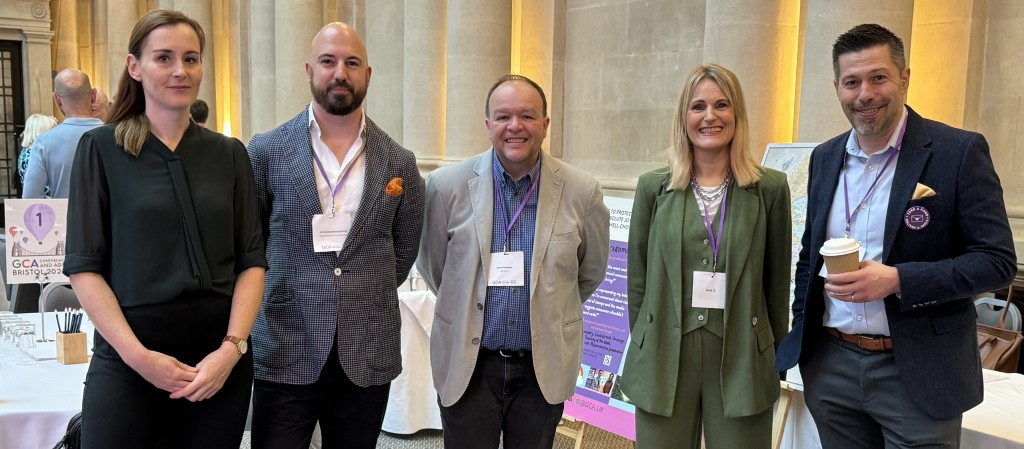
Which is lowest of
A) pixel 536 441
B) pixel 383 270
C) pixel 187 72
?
pixel 536 441

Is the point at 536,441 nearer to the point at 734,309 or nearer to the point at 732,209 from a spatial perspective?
the point at 734,309

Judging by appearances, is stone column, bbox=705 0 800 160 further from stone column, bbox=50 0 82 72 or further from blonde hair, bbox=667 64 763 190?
stone column, bbox=50 0 82 72

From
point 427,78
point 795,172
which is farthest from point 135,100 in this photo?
point 427,78

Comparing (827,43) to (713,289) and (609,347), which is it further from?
(713,289)

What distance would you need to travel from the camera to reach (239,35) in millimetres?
13414

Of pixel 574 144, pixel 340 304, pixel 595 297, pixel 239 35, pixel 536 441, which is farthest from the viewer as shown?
pixel 239 35

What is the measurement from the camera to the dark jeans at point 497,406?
2447 millimetres

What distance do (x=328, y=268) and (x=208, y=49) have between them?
1208cm

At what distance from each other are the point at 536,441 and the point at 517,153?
0.92 metres

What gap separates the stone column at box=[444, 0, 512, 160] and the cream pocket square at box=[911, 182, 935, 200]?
5548 mm

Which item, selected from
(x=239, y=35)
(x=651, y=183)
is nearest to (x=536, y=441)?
(x=651, y=183)

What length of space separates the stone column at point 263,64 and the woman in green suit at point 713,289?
9.50m

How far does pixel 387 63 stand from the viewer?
9789 millimetres

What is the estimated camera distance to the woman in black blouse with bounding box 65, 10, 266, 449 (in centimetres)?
196
